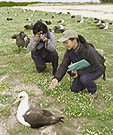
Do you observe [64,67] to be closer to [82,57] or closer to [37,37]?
[82,57]

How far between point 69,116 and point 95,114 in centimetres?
85

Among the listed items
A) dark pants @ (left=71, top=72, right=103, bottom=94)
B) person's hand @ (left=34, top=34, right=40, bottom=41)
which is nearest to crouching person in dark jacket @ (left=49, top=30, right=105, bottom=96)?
dark pants @ (left=71, top=72, right=103, bottom=94)

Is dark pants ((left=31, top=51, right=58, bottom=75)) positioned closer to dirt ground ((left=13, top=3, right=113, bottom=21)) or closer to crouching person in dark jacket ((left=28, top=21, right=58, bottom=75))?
crouching person in dark jacket ((left=28, top=21, right=58, bottom=75))

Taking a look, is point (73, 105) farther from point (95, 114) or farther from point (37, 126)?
point (37, 126)

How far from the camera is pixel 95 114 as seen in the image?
23.7 ft

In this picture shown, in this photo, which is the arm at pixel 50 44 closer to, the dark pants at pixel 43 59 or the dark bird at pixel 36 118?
the dark pants at pixel 43 59

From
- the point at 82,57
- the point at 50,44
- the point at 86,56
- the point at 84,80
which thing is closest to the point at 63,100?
the point at 84,80

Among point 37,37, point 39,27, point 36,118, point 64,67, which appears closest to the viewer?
point 36,118

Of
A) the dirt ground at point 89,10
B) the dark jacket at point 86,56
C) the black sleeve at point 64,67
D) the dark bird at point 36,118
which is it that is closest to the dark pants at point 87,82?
the dark jacket at point 86,56

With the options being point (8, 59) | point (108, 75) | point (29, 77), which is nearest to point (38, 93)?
point (29, 77)

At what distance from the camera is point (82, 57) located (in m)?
7.62

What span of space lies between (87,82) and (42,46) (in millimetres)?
3163

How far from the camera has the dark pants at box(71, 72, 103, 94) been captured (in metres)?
7.75

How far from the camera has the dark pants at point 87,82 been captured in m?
7.75
